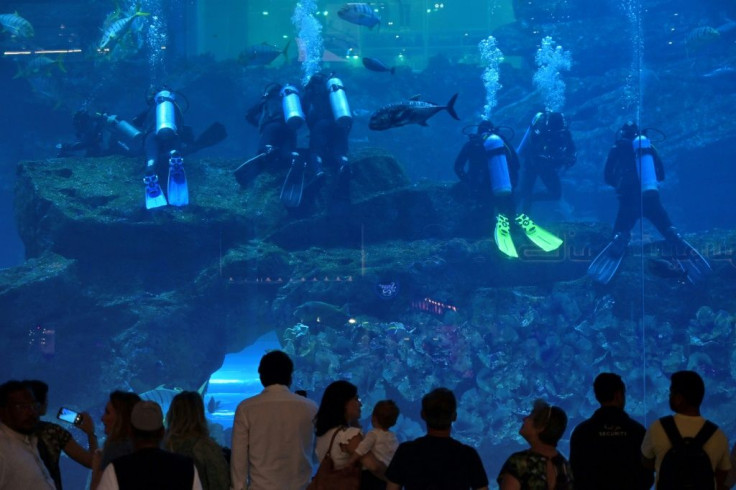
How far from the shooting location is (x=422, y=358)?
11.0 metres

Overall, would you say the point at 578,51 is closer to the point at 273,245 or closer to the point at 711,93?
the point at 711,93

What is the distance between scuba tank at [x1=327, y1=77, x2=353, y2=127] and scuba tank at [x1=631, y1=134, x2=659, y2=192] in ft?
18.5

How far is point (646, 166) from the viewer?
40.1ft

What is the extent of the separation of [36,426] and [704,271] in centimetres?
1271

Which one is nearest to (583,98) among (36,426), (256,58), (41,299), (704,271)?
(704,271)

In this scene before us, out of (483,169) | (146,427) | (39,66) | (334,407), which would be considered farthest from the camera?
(39,66)

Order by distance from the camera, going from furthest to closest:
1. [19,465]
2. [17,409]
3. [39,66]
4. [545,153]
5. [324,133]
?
1. [39,66]
2. [545,153]
3. [324,133]
4. [17,409]
5. [19,465]

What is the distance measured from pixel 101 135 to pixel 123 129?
0.67 metres

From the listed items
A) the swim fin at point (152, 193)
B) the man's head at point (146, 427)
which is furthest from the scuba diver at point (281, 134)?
the man's head at point (146, 427)

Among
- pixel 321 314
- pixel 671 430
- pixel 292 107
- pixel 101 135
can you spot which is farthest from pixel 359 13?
pixel 671 430

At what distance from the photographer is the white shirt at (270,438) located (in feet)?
10.2

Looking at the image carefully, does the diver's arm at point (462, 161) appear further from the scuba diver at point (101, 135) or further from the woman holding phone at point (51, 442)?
the woman holding phone at point (51, 442)

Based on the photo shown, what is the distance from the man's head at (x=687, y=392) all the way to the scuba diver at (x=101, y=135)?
12.4 meters

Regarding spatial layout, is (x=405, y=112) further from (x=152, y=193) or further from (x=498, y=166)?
(x=152, y=193)
